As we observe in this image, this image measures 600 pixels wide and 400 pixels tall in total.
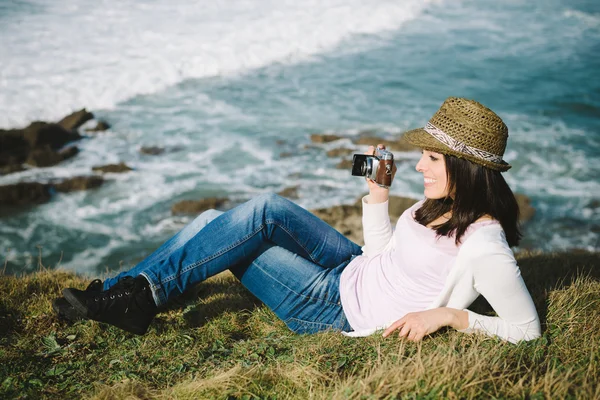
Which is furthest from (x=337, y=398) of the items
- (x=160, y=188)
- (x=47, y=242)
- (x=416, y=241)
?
(x=160, y=188)

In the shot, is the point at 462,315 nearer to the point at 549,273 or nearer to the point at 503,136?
the point at 503,136

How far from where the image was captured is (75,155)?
32.8 ft

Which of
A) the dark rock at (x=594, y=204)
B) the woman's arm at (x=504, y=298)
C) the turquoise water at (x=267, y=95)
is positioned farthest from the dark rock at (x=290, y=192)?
the woman's arm at (x=504, y=298)

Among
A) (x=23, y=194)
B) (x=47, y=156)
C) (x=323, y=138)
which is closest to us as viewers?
(x=23, y=194)

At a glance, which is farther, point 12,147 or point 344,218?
point 12,147

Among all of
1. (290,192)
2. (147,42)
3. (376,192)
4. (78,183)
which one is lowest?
(290,192)

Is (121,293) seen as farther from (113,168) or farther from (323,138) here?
(323,138)

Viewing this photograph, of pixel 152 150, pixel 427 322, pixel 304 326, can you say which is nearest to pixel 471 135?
pixel 427 322

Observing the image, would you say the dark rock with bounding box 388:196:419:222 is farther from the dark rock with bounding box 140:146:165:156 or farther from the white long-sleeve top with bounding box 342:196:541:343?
the white long-sleeve top with bounding box 342:196:541:343

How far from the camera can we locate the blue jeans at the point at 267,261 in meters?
3.08

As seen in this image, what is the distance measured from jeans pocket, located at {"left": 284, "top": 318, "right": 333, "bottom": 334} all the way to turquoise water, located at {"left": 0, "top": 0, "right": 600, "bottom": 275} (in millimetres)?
4630

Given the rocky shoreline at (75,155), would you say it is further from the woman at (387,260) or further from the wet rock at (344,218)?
the woman at (387,260)

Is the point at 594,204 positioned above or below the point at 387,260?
below

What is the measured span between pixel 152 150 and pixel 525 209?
7031 millimetres
